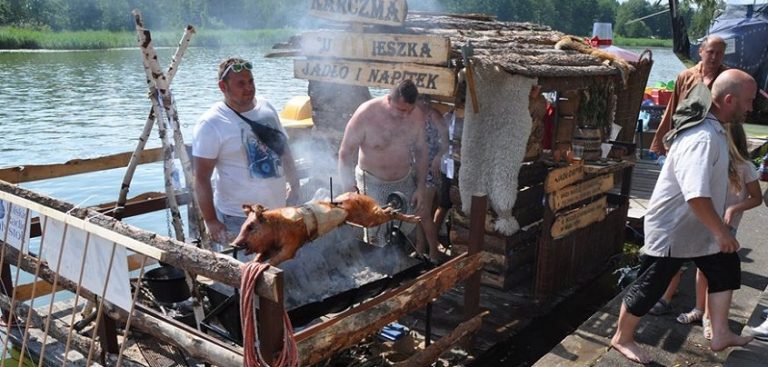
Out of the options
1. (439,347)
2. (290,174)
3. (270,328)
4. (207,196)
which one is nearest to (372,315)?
(439,347)

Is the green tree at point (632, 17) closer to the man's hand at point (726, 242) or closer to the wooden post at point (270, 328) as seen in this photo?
the man's hand at point (726, 242)

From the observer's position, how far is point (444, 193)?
6.77m

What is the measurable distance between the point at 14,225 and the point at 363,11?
3815 mm

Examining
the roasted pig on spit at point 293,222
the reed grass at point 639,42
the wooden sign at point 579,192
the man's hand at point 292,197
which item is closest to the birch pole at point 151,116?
the man's hand at point 292,197

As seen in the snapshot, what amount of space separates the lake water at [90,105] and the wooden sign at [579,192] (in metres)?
5.37

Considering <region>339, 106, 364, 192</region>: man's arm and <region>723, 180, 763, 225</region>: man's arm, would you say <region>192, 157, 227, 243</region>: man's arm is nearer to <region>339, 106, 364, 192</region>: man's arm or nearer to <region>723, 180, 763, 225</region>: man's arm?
<region>339, 106, 364, 192</region>: man's arm

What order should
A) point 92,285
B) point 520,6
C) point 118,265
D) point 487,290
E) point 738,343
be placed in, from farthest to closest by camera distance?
point 520,6, point 487,290, point 738,343, point 92,285, point 118,265

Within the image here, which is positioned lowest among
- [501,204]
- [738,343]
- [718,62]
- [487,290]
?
[487,290]

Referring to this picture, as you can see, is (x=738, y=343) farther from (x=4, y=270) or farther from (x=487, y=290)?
(x=4, y=270)

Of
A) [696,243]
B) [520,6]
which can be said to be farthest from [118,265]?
[520,6]

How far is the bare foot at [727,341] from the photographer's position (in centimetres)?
410

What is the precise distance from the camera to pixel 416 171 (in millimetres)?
6066

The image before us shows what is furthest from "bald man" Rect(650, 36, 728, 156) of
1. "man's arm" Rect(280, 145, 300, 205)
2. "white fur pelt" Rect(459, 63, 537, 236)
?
"man's arm" Rect(280, 145, 300, 205)

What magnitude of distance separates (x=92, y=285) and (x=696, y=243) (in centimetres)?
363
